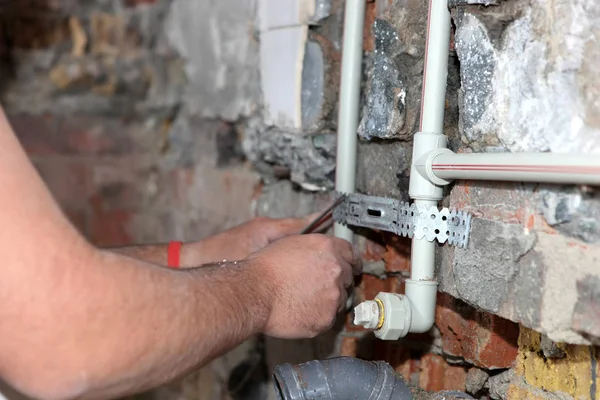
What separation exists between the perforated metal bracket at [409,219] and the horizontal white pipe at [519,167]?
0.07 m

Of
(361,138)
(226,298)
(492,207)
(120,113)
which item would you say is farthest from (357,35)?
(120,113)

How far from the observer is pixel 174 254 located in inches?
62.7

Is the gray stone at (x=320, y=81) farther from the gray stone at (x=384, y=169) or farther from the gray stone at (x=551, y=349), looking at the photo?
the gray stone at (x=551, y=349)

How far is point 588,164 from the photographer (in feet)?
2.75

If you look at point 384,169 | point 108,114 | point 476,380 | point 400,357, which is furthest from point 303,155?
point 108,114

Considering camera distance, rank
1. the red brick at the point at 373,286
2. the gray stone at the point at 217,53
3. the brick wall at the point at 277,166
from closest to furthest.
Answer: the brick wall at the point at 277,166
the red brick at the point at 373,286
the gray stone at the point at 217,53

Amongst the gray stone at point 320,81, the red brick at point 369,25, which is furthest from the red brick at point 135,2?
the red brick at point 369,25

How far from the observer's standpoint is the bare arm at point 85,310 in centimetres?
89

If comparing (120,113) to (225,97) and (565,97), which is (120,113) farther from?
(565,97)

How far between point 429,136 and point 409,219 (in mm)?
151

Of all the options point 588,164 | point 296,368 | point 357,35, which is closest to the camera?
point 588,164

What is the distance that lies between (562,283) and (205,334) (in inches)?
20.1

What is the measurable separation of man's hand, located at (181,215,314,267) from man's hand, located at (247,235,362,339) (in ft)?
0.77

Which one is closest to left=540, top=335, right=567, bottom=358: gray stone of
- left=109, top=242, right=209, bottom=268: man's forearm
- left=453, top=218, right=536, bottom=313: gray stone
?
left=453, top=218, right=536, bottom=313: gray stone
